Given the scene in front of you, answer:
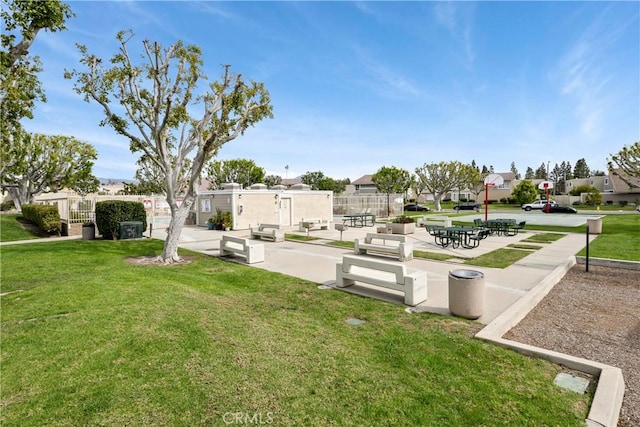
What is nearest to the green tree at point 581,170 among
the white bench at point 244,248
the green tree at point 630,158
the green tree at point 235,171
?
the green tree at point 630,158

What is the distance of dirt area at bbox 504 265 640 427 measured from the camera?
3.92 m

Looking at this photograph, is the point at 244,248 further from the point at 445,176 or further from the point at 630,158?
the point at 445,176

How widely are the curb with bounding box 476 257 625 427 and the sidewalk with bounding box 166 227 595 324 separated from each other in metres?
0.25

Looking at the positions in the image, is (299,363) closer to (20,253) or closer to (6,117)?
(6,117)

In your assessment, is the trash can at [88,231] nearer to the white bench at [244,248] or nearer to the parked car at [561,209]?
the white bench at [244,248]

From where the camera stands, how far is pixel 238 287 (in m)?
7.35

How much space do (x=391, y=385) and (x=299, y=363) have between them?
1035 mm

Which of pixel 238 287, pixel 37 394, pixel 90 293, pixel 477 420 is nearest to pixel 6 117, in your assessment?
pixel 90 293

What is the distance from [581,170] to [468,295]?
12660 cm

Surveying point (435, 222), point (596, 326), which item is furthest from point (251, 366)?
point (435, 222)

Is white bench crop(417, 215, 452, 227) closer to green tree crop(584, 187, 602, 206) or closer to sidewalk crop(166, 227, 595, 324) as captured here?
sidewalk crop(166, 227, 595, 324)

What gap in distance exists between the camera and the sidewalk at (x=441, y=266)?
6.36 meters

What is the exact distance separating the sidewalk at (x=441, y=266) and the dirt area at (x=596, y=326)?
0.49m

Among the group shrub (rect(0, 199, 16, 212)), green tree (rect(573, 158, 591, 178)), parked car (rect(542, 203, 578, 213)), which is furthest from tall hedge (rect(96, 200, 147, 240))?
green tree (rect(573, 158, 591, 178))
